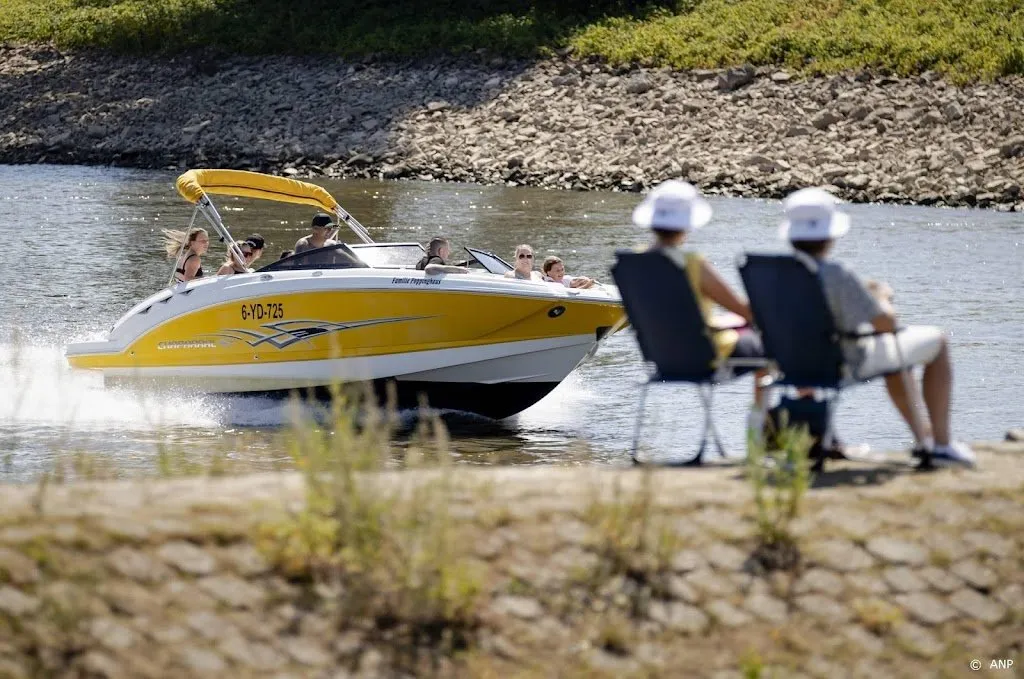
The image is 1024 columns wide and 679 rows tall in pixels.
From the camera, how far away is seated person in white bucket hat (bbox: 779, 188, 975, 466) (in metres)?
7.08

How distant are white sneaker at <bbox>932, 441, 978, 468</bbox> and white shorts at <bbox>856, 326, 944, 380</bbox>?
16.5 inches

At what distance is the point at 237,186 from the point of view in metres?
14.3

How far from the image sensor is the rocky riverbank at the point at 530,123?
1428 inches

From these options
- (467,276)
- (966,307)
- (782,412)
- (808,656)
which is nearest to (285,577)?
(808,656)

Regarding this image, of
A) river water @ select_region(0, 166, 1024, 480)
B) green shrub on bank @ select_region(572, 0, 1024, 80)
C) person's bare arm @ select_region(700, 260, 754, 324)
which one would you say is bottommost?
river water @ select_region(0, 166, 1024, 480)

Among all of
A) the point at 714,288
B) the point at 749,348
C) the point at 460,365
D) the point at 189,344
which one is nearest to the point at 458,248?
the point at 189,344

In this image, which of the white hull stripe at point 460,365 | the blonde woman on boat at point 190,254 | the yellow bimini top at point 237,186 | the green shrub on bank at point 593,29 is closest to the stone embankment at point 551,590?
the white hull stripe at point 460,365

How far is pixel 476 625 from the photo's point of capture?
5703mm

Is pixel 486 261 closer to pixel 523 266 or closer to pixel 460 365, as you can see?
pixel 523 266

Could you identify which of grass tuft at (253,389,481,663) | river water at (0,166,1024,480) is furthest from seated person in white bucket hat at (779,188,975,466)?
river water at (0,166,1024,480)

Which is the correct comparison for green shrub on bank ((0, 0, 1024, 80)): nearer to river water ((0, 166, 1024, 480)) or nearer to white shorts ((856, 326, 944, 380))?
river water ((0, 166, 1024, 480))

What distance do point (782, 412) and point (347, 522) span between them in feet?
8.08

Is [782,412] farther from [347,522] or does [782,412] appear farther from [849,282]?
[347,522]

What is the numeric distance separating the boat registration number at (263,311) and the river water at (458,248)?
869 millimetres
